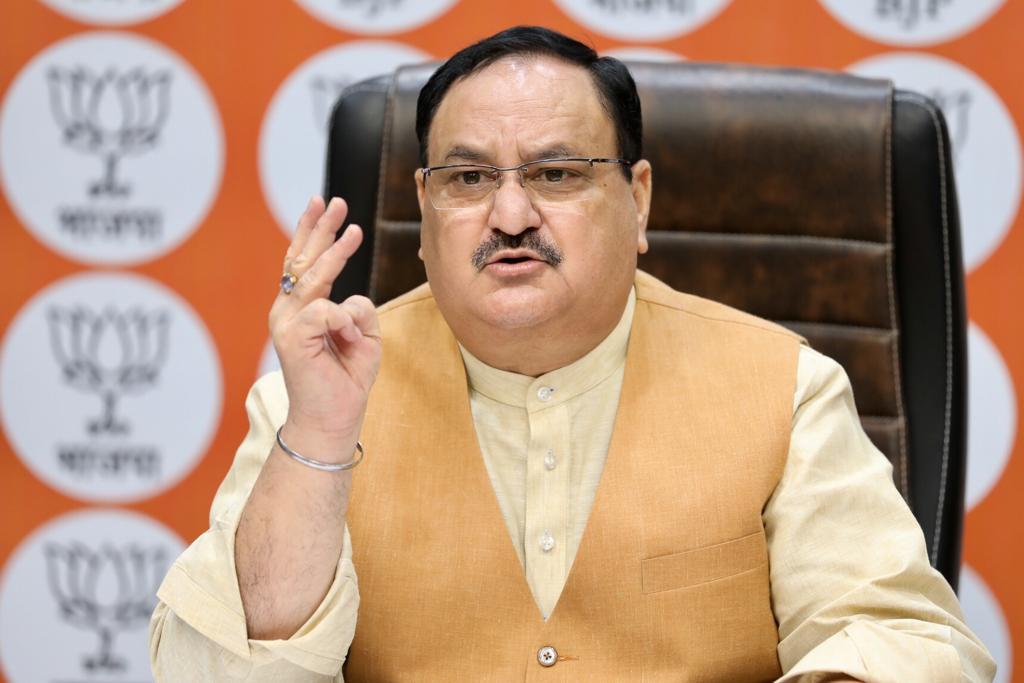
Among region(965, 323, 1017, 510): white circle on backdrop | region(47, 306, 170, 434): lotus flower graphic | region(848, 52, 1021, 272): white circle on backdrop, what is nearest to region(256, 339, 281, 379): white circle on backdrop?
region(47, 306, 170, 434): lotus flower graphic

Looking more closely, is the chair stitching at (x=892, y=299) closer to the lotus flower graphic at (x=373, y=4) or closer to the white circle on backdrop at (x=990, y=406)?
the white circle on backdrop at (x=990, y=406)

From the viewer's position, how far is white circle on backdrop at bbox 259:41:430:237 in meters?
2.43

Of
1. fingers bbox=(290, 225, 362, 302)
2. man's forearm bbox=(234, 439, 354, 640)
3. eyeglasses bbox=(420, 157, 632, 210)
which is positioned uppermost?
eyeglasses bbox=(420, 157, 632, 210)

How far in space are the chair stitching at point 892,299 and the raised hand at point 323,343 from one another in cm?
85

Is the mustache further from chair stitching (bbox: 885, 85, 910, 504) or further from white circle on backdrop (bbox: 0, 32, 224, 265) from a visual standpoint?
white circle on backdrop (bbox: 0, 32, 224, 265)

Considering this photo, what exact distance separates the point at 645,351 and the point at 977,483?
3.77 feet

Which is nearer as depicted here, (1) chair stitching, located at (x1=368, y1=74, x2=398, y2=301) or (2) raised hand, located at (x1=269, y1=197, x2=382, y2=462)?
(2) raised hand, located at (x1=269, y1=197, x2=382, y2=462)

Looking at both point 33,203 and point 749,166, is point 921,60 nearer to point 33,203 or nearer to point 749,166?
point 749,166

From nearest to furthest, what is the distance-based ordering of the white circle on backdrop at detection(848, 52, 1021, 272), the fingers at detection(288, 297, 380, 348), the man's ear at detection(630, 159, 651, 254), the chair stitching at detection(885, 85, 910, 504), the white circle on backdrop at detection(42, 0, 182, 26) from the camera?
1. the fingers at detection(288, 297, 380, 348)
2. the man's ear at detection(630, 159, 651, 254)
3. the chair stitching at detection(885, 85, 910, 504)
4. the white circle on backdrop at detection(848, 52, 1021, 272)
5. the white circle on backdrop at detection(42, 0, 182, 26)

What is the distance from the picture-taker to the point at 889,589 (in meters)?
1.37

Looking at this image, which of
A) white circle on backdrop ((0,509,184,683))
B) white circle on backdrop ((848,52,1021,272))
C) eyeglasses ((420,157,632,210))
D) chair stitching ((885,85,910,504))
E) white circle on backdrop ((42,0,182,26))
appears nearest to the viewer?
eyeglasses ((420,157,632,210))

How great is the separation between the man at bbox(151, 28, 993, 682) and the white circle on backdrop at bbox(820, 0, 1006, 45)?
95 cm

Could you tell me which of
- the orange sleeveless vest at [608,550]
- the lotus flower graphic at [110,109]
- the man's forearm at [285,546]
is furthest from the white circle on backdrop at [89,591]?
the man's forearm at [285,546]

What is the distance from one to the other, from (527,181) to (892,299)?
0.63 m
